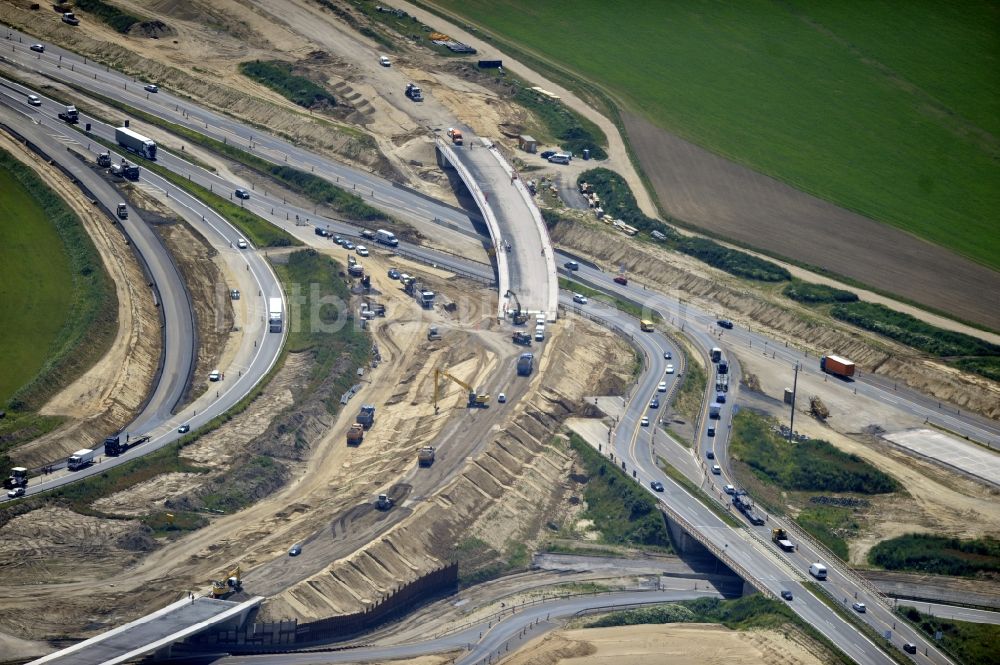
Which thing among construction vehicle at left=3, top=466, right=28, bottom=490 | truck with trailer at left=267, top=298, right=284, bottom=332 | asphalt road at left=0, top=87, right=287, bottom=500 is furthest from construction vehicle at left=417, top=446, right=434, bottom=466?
construction vehicle at left=3, top=466, right=28, bottom=490

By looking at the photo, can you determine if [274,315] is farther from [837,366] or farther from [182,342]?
[837,366]

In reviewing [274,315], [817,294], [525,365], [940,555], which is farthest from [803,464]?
[274,315]

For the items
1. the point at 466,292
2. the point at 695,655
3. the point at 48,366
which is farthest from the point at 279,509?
the point at 466,292

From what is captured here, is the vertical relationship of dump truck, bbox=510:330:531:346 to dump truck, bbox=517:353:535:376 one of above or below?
above

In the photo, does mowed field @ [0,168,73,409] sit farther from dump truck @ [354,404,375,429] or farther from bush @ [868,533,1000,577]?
bush @ [868,533,1000,577]

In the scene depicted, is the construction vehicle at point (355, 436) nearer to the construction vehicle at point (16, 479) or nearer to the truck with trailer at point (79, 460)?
the truck with trailer at point (79, 460)

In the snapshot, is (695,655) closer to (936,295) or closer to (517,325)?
(517,325)
